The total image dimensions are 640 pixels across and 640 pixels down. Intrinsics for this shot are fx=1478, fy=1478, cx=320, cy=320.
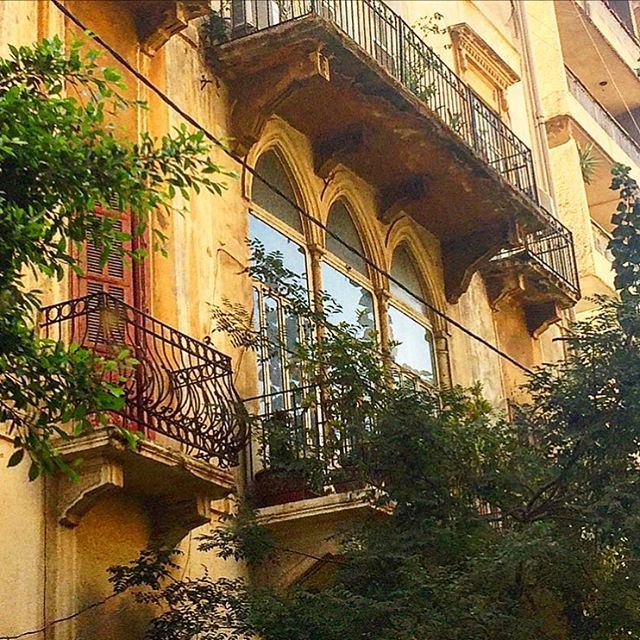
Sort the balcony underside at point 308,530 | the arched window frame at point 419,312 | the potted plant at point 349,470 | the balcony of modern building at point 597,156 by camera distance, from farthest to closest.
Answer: the balcony of modern building at point 597,156 → the arched window frame at point 419,312 → the balcony underside at point 308,530 → the potted plant at point 349,470

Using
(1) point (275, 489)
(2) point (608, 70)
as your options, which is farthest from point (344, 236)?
(2) point (608, 70)

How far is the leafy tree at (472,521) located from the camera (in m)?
9.59

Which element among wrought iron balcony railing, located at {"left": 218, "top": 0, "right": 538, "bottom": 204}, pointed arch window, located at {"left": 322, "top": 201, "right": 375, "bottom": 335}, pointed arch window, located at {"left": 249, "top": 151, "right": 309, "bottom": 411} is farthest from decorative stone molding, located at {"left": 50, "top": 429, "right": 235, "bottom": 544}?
wrought iron balcony railing, located at {"left": 218, "top": 0, "right": 538, "bottom": 204}

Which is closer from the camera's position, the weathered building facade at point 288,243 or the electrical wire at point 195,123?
the electrical wire at point 195,123

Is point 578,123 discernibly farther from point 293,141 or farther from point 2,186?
point 2,186

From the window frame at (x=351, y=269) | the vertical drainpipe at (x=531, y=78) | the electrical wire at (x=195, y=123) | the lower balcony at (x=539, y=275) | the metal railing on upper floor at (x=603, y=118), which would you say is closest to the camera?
the electrical wire at (x=195, y=123)

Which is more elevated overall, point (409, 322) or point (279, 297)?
point (409, 322)

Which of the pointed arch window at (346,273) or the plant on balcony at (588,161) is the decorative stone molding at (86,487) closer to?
the pointed arch window at (346,273)

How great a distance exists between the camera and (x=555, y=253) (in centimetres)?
1806

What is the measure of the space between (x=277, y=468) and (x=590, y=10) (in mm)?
14307

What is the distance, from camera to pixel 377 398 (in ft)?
35.8

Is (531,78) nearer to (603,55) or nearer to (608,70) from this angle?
(603,55)

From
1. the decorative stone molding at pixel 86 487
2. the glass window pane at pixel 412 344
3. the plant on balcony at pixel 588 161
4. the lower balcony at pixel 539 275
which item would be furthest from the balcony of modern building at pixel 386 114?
the plant on balcony at pixel 588 161

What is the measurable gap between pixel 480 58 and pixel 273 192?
6241 mm
